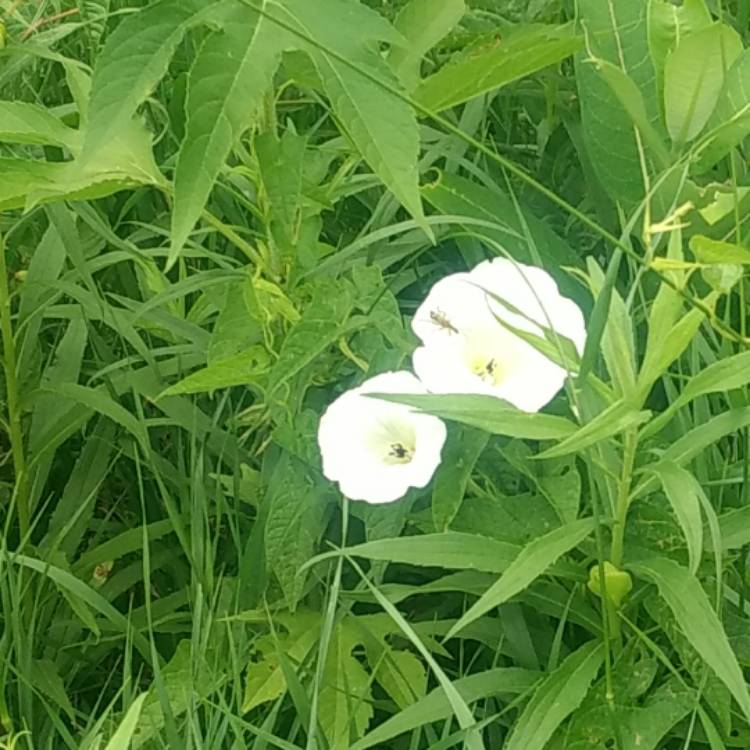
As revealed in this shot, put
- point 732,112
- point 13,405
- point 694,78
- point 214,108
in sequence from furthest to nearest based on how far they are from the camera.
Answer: point 13,405 < point 732,112 < point 694,78 < point 214,108

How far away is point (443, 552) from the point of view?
0.97 meters

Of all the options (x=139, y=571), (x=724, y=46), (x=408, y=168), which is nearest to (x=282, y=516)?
(x=139, y=571)

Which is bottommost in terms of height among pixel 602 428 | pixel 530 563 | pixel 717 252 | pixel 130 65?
pixel 530 563

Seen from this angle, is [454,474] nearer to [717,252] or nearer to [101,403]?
[717,252]

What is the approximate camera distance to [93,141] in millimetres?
832

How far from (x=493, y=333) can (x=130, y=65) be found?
36cm

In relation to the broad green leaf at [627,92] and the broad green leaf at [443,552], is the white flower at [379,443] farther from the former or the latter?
the broad green leaf at [627,92]

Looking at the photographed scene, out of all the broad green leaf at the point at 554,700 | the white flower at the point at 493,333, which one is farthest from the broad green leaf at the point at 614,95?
the broad green leaf at the point at 554,700

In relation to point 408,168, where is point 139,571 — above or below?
below

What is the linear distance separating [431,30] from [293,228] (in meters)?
0.20

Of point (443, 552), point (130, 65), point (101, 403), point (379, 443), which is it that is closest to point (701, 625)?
point (443, 552)

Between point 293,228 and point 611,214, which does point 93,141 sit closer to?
point 293,228

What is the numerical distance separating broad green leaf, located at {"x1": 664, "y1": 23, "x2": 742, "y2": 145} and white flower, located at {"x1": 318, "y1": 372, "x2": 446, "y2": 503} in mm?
276

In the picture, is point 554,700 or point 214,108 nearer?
point 214,108
